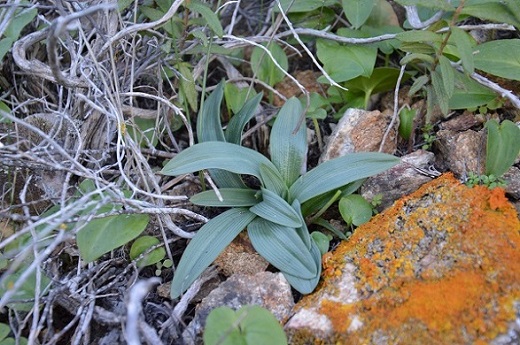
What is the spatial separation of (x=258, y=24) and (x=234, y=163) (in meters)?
0.86

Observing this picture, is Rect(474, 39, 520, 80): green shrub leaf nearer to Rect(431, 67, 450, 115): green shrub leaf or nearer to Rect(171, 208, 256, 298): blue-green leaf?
Rect(431, 67, 450, 115): green shrub leaf

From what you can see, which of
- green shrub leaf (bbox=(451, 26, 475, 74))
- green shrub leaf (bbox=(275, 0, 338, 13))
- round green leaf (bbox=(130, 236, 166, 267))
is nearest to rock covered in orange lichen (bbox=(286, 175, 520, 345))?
green shrub leaf (bbox=(451, 26, 475, 74))

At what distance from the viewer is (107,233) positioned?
1.53 meters

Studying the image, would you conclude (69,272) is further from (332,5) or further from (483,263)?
(332,5)

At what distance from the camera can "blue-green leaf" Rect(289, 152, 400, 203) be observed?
1.59 m

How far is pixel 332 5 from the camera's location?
222 centimetres


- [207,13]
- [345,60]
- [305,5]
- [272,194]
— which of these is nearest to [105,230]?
[272,194]

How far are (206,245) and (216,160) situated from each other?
25 cm

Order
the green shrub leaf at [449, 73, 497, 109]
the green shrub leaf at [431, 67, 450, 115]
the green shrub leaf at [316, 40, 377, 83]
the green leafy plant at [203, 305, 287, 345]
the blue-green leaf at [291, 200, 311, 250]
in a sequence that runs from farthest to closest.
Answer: the green shrub leaf at [316, 40, 377, 83], the green shrub leaf at [449, 73, 497, 109], the green shrub leaf at [431, 67, 450, 115], the blue-green leaf at [291, 200, 311, 250], the green leafy plant at [203, 305, 287, 345]

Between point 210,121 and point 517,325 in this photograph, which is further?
point 210,121

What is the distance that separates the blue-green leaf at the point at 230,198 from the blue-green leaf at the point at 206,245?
0.10 feet

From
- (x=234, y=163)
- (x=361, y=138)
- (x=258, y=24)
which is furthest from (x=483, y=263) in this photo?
(x=258, y=24)

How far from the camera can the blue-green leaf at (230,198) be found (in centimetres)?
A: 162

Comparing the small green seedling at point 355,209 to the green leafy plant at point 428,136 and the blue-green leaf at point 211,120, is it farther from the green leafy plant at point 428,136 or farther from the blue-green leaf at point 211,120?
the blue-green leaf at point 211,120
